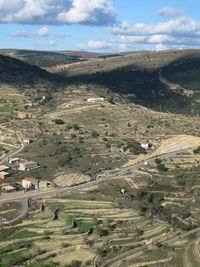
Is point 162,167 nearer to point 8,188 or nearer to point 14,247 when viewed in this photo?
point 8,188

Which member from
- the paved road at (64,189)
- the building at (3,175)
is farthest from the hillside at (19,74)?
the paved road at (64,189)

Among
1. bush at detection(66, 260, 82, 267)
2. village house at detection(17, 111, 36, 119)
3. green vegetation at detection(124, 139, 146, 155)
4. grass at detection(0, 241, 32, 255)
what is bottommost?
bush at detection(66, 260, 82, 267)

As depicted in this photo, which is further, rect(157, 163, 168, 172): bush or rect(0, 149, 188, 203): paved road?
rect(157, 163, 168, 172): bush

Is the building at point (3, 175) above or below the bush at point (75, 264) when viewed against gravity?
above

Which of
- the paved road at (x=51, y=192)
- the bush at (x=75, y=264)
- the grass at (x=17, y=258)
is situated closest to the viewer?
the bush at (x=75, y=264)

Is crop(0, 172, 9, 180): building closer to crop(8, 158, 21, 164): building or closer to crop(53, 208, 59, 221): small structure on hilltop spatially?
crop(8, 158, 21, 164): building

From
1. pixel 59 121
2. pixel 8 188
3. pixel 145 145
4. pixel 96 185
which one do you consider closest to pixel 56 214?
pixel 8 188

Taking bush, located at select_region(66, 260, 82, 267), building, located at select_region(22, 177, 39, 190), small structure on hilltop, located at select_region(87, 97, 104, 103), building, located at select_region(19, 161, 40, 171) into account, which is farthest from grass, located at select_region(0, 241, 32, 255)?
small structure on hilltop, located at select_region(87, 97, 104, 103)

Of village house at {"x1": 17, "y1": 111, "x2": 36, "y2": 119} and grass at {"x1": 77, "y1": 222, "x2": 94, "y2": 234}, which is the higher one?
village house at {"x1": 17, "y1": 111, "x2": 36, "y2": 119}

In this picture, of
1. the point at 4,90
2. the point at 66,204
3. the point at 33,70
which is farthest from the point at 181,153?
the point at 33,70

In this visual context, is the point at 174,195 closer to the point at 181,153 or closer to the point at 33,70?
the point at 181,153

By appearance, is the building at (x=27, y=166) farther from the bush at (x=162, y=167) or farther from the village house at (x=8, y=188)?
the bush at (x=162, y=167)
